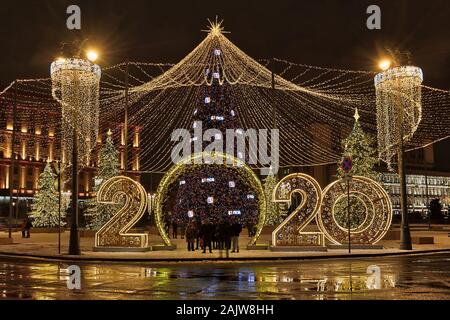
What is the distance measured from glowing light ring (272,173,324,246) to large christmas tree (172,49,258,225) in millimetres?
2753

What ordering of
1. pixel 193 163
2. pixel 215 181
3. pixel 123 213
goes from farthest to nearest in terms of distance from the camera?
pixel 215 181, pixel 193 163, pixel 123 213

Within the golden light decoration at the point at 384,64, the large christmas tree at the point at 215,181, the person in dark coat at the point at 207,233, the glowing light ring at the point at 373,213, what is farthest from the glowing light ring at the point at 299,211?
the golden light decoration at the point at 384,64

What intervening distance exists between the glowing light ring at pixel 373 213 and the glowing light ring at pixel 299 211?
3.52ft

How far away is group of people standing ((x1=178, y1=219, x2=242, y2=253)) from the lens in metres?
25.0

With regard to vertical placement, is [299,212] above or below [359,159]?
below

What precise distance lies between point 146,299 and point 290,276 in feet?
A: 18.8

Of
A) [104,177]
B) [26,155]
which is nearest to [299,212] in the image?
[104,177]

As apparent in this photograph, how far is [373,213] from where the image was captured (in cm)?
2838

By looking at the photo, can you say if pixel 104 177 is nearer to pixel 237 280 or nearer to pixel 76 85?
pixel 76 85

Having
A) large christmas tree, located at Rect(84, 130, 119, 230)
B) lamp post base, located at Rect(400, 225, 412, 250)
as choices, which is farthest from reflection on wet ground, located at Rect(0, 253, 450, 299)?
large christmas tree, located at Rect(84, 130, 119, 230)

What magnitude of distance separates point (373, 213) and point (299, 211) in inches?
162

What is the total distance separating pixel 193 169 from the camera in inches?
1172

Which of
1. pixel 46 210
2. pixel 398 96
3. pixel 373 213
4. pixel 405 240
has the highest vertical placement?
pixel 398 96

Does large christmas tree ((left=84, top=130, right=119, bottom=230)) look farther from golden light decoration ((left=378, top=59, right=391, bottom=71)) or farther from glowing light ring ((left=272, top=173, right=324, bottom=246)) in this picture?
golden light decoration ((left=378, top=59, right=391, bottom=71))
